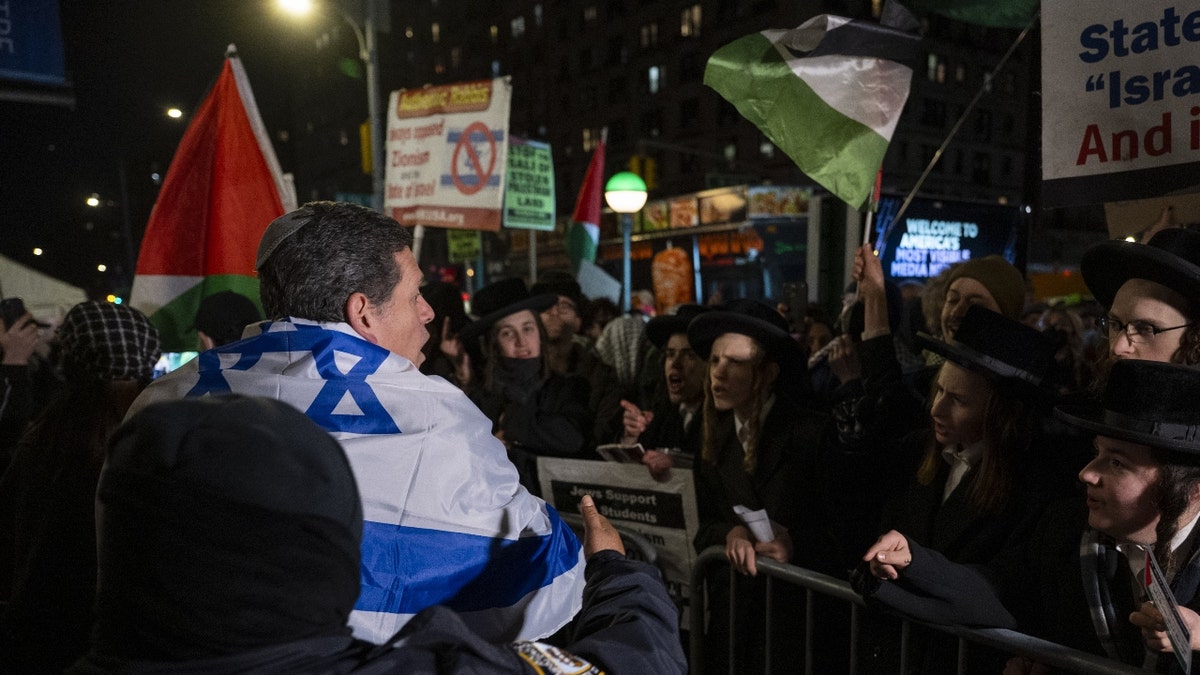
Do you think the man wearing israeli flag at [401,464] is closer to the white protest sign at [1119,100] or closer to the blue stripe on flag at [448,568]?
the blue stripe on flag at [448,568]

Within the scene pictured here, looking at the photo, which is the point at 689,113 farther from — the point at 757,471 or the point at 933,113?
the point at 757,471

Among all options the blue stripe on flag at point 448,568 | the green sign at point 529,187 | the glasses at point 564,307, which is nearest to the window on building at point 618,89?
the green sign at point 529,187

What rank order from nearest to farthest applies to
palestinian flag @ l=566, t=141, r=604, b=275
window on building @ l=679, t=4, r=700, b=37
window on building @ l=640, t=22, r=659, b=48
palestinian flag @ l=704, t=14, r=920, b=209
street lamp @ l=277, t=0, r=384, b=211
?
palestinian flag @ l=704, t=14, r=920, b=209 < street lamp @ l=277, t=0, r=384, b=211 < palestinian flag @ l=566, t=141, r=604, b=275 < window on building @ l=679, t=4, r=700, b=37 < window on building @ l=640, t=22, r=659, b=48

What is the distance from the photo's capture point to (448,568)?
1578 mm

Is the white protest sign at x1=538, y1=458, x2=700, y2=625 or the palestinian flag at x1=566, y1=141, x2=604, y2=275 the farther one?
the palestinian flag at x1=566, y1=141, x2=604, y2=275

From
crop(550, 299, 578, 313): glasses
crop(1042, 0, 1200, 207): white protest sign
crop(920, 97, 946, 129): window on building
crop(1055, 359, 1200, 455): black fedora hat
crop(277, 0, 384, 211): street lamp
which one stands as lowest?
crop(1055, 359, 1200, 455): black fedora hat

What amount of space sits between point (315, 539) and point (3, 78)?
4698 millimetres

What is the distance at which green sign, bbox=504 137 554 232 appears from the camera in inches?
411

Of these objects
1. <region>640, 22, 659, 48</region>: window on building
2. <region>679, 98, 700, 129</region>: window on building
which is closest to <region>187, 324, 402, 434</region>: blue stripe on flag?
<region>679, 98, 700, 129</region>: window on building

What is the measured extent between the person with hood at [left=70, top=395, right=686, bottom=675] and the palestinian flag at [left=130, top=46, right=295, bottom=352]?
12.5 ft

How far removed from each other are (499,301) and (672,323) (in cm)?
107

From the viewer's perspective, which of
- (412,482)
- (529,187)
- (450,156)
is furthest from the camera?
(529,187)

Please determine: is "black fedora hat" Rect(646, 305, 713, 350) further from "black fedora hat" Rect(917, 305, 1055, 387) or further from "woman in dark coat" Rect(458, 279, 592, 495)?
"black fedora hat" Rect(917, 305, 1055, 387)

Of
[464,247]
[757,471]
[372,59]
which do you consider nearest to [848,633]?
[757,471]
